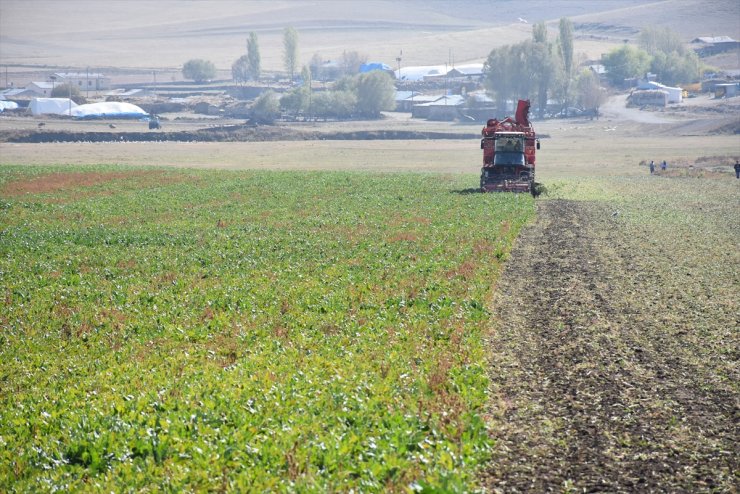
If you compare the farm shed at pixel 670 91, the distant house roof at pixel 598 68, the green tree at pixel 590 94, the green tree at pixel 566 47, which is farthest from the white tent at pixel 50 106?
the distant house roof at pixel 598 68

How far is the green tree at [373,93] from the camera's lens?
13938 centimetres

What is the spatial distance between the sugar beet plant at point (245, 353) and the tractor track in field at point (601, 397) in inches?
22.2

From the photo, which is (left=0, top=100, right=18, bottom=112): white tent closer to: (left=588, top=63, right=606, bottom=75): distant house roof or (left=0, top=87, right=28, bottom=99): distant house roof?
(left=0, top=87, right=28, bottom=99): distant house roof

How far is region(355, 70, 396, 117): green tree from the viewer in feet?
457

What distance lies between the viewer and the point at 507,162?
1736 inches

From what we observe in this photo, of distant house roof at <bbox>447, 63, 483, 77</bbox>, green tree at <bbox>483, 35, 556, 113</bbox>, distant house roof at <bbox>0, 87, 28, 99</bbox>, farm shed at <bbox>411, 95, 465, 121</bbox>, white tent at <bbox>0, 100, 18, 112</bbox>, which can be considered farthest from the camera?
distant house roof at <bbox>447, 63, 483, 77</bbox>

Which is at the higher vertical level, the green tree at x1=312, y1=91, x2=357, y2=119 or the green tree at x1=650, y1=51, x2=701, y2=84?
the green tree at x1=650, y1=51, x2=701, y2=84

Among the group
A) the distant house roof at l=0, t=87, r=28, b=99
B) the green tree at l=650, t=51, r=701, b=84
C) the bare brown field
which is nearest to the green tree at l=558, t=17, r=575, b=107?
the green tree at l=650, t=51, r=701, b=84

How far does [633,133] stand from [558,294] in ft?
312

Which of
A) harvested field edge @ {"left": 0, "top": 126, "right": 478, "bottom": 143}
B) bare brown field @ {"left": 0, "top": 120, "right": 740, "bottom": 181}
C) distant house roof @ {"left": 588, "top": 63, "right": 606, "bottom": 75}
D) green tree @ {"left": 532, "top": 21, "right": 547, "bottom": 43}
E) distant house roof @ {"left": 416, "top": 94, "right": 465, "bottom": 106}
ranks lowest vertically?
bare brown field @ {"left": 0, "top": 120, "right": 740, "bottom": 181}

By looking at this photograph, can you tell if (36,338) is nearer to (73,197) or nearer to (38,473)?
(38,473)

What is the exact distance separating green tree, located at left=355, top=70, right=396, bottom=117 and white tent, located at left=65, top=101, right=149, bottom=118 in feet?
110

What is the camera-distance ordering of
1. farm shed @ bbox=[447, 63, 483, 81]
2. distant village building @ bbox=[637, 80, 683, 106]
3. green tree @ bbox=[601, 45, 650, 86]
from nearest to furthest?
1. distant village building @ bbox=[637, 80, 683, 106]
2. green tree @ bbox=[601, 45, 650, 86]
3. farm shed @ bbox=[447, 63, 483, 81]

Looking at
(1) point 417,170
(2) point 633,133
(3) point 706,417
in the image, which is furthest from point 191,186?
(2) point 633,133
